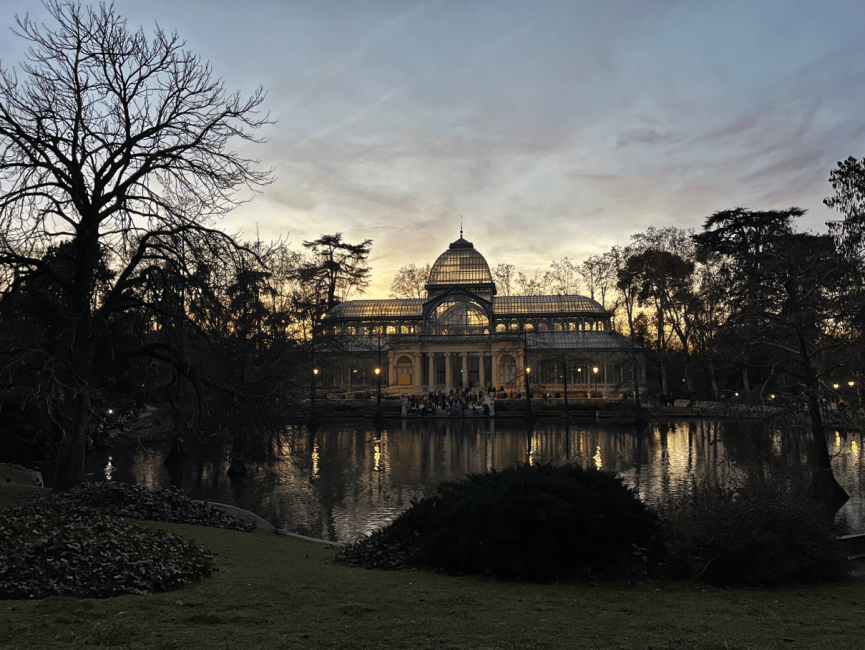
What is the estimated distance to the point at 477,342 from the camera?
6738 centimetres

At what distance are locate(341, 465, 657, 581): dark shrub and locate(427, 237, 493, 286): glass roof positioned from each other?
6609cm

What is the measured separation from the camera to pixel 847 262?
17.8 metres

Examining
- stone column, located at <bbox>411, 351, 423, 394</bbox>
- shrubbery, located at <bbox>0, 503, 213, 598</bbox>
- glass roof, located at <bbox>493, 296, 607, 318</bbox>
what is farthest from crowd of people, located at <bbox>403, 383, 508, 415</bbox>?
shrubbery, located at <bbox>0, 503, 213, 598</bbox>

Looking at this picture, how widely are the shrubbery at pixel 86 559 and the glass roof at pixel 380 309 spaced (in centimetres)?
6317

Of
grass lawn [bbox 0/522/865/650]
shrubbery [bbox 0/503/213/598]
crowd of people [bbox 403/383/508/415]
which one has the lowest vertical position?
grass lawn [bbox 0/522/865/650]

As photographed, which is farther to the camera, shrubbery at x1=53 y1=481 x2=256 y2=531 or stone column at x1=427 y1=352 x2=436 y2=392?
stone column at x1=427 y1=352 x2=436 y2=392

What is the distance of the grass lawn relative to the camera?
5.96 meters

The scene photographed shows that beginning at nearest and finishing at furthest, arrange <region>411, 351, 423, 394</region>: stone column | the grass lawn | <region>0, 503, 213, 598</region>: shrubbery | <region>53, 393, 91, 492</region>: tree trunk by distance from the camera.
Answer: the grass lawn → <region>0, 503, 213, 598</region>: shrubbery → <region>53, 393, 91, 492</region>: tree trunk → <region>411, 351, 423, 394</region>: stone column

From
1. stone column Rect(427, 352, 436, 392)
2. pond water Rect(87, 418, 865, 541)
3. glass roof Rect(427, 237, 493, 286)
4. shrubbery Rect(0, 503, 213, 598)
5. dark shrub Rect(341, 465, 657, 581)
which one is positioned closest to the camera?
shrubbery Rect(0, 503, 213, 598)

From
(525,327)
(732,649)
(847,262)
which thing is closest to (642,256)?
(525,327)

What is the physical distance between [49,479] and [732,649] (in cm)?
2431

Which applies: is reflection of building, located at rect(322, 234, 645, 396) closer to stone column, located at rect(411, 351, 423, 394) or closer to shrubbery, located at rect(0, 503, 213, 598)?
stone column, located at rect(411, 351, 423, 394)

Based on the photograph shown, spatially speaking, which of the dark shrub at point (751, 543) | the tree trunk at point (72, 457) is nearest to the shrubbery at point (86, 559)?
the tree trunk at point (72, 457)

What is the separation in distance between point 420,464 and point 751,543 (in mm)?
17354
